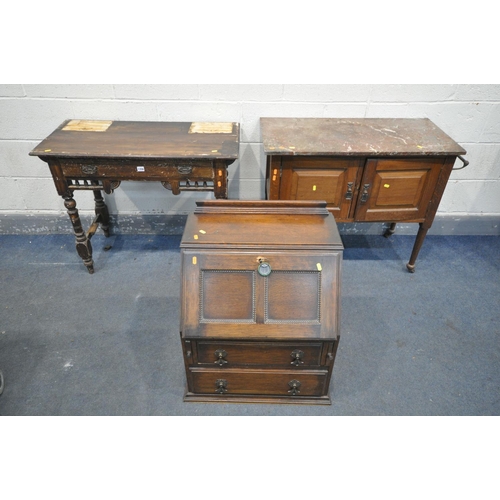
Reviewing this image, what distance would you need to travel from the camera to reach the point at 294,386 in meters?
1.83

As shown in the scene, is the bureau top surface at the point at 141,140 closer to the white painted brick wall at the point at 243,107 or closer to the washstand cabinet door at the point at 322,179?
the white painted brick wall at the point at 243,107

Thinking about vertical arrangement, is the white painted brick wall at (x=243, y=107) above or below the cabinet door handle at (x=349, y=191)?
above

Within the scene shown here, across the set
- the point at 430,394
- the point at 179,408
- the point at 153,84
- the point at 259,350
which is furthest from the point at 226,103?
the point at 430,394

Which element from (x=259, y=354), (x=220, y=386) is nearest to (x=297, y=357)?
(x=259, y=354)

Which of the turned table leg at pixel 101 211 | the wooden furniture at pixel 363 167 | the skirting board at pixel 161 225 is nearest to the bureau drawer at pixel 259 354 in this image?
the wooden furniture at pixel 363 167

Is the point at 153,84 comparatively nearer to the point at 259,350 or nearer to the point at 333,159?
the point at 333,159

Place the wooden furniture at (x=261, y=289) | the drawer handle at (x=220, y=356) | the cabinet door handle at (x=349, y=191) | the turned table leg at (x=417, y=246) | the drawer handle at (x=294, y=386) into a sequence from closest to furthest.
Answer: the wooden furniture at (x=261, y=289), the drawer handle at (x=220, y=356), the drawer handle at (x=294, y=386), the cabinet door handle at (x=349, y=191), the turned table leg at (x=417, y=246)

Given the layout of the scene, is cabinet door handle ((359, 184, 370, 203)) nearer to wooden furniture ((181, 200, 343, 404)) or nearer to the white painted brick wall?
the white painted brick wall

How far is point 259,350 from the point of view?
1.68 metres

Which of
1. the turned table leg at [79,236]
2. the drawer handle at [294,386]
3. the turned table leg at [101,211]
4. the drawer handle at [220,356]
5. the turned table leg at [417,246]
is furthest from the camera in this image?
the turned table leg at [101,211]

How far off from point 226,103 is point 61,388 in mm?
2031

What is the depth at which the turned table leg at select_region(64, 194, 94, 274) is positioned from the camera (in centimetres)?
242

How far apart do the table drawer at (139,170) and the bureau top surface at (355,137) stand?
43cm

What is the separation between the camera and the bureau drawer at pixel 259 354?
5.42ft
